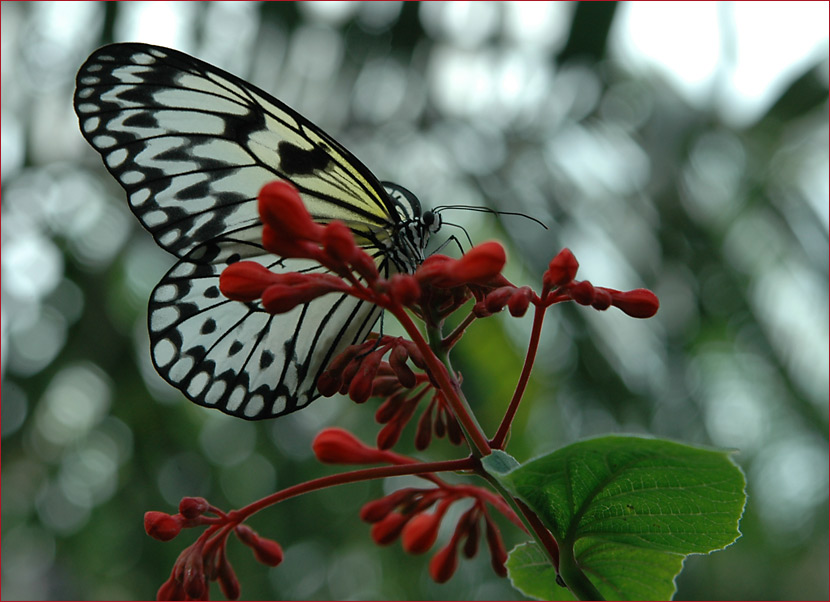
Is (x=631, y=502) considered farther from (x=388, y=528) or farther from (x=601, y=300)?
(x=388, y=528)

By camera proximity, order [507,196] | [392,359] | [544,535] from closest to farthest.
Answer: [544,535], [392,359], [507,196]

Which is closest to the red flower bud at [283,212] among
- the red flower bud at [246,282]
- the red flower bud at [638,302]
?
the red flower bud at [246,282]

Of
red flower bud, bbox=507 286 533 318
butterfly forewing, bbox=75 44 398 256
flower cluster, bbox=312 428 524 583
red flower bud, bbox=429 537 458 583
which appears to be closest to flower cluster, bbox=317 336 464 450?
flower cluster, bbox=312 428 524 583

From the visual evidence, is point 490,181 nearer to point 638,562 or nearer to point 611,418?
point 611,418

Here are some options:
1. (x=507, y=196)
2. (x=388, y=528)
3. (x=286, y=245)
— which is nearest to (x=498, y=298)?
(x=286, y=245)

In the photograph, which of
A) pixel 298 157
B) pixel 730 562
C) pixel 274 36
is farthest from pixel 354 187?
pixel 730 562

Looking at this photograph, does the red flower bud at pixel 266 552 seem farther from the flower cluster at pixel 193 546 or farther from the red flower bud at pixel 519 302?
the red flower bud at pixel 519 302
